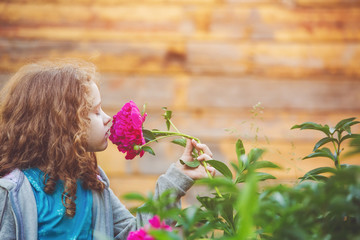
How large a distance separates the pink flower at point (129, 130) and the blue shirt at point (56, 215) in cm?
23

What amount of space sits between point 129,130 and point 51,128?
28 cm

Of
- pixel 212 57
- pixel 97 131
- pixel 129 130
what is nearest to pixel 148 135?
pixel 129 130

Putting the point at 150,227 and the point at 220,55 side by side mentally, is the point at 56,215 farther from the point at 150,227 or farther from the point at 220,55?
the point at 220,55

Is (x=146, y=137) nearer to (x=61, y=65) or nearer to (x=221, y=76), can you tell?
(x=61, y=65)

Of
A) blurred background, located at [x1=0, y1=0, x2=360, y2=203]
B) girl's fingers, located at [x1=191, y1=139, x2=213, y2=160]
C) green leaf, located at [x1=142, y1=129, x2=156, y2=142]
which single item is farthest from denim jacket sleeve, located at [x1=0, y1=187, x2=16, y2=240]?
blurred background, located at [x1=0, y1=0, x2=360, y2=203]

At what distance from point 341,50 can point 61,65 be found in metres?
1.63

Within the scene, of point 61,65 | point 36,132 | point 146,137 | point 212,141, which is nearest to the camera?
point 146,137

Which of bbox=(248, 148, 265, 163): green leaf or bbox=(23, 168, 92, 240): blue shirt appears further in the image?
bbox=(23, 168, 92, 240): blue shirt

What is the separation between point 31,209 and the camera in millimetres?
1028

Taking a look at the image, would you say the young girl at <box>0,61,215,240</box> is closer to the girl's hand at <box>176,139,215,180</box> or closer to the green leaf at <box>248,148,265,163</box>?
the girl's hand at <box>176,139,215,180</box>

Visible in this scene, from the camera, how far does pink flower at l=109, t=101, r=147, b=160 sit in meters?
0.99

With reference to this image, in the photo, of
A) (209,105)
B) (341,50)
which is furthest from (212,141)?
(341,50)

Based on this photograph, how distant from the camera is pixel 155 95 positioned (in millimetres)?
2328

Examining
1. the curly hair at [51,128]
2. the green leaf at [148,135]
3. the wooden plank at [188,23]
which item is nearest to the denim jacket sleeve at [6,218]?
the curly hair at [51,128]
